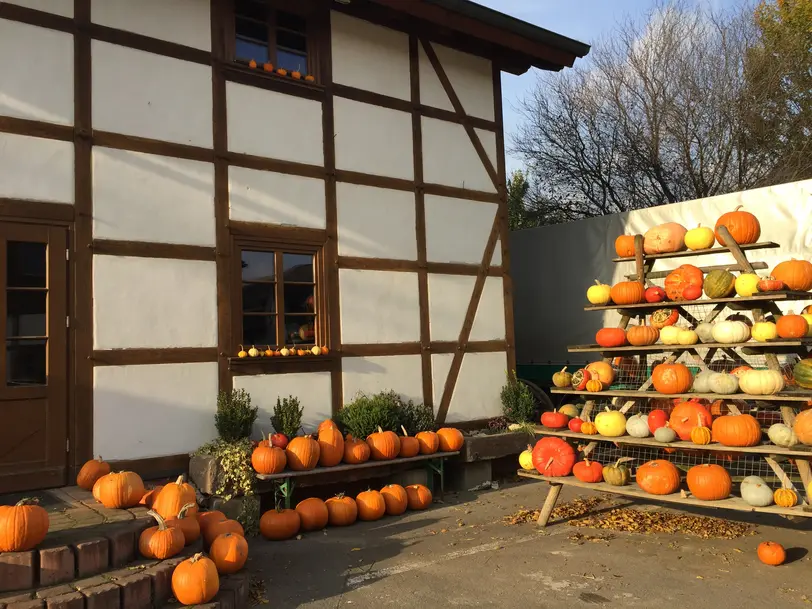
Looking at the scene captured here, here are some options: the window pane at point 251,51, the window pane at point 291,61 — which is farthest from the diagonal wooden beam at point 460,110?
the window pane at point 251,51

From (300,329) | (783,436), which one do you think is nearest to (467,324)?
(300,329)

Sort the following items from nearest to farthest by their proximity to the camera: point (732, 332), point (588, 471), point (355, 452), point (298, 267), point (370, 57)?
point (732, 332) → point (588, 471) → point (355, 452) → point (298, 267) → point (370, 57)

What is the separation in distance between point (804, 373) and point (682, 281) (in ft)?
3.95

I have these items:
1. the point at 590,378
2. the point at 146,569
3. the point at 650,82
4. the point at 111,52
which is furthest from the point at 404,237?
the point at 650,82

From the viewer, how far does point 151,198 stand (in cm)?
691

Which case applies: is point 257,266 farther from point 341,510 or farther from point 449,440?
point 449,440

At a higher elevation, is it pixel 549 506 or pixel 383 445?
pixel 383 445

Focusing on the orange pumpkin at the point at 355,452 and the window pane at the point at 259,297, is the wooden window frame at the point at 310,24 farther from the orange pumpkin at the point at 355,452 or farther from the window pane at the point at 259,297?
the orange pumpkin at the point at 355,452

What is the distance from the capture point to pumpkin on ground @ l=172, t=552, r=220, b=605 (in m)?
4.18

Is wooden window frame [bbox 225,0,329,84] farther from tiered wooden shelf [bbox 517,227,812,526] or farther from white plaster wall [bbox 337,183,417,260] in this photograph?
tiered wooden shelf [bbox 517,227,812,526]

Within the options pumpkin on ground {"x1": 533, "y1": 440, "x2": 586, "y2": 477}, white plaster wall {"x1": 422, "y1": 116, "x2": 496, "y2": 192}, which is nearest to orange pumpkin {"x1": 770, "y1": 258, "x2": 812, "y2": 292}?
pumpkin on ground {"x1": 533, "y1": 440, "x2": 586, "y2": 477}

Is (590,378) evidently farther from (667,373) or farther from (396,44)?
(396,44)

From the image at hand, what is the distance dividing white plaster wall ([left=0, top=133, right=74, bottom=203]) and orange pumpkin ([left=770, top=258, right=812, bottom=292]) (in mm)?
6404

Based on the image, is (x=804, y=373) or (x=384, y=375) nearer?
(x=804, y=373)
